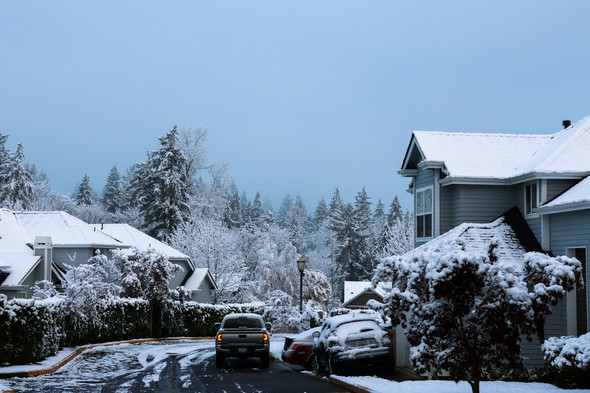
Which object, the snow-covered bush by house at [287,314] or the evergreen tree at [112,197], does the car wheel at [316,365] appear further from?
the evergreen tree at [112,197]

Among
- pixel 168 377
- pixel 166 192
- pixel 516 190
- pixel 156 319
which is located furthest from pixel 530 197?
pixel 166 192

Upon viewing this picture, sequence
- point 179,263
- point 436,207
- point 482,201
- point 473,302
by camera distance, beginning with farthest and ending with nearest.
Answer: point 179,263 < point 436,207 < point 482,201 < point 473,302

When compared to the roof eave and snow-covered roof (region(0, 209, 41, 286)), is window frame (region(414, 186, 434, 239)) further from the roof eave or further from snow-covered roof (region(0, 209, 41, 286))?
snow-covered roof (region(0, 209, 41, 286))

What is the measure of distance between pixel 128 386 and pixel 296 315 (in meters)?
19.7

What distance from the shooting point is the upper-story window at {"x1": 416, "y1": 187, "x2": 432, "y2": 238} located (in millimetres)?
26461

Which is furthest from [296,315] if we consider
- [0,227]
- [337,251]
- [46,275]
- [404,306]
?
[337,251]

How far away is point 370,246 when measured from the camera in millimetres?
93312

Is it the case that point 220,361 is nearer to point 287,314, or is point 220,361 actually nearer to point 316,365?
point 316,365

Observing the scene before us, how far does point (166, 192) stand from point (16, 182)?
19974 millimetres

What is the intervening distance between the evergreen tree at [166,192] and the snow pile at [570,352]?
2151 inches

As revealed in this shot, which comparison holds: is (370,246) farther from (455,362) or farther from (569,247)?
(455,362)

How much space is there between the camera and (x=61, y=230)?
4666 cm

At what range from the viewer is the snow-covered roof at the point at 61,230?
44753 millimetres

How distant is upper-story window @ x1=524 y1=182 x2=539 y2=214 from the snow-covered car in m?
7.09
